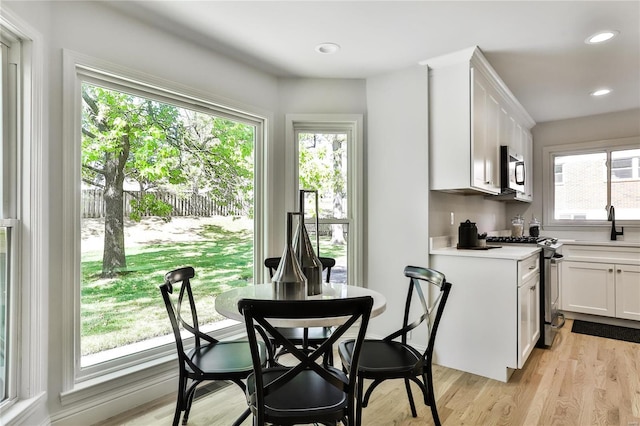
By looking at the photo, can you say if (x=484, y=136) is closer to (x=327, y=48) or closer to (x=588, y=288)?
(x=327, y=48)

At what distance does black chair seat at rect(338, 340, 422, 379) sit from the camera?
1771mm

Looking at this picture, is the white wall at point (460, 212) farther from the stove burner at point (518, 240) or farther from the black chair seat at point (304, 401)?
the black chair seat at point (304, 401)

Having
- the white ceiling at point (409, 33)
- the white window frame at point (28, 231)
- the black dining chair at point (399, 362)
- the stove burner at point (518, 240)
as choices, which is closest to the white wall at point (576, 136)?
the white ceiling at point (409, 33)

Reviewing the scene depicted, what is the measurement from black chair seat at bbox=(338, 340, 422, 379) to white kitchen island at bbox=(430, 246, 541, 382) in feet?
3.29

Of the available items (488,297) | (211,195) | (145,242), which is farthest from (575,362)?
(145,242)

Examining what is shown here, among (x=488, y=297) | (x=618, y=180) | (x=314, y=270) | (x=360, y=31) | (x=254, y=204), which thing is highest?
(x=360, y=31)

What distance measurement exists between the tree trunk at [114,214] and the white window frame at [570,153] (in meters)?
4.99

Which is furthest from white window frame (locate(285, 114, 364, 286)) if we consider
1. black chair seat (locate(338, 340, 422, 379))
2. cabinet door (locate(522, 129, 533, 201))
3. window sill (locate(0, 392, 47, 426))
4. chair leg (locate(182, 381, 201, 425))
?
cabinet door (locate(522, 129, 533, 201))

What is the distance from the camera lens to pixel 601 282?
160 inches

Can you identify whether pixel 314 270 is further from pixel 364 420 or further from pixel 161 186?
pixel 161 186

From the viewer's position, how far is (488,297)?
272 cm

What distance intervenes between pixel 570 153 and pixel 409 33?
3.47 m

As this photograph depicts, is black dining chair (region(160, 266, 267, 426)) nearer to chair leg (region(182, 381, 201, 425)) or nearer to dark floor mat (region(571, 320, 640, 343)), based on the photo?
chair leg (region(182, 381, 201, 425))

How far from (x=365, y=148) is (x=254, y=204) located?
1.15 meters
